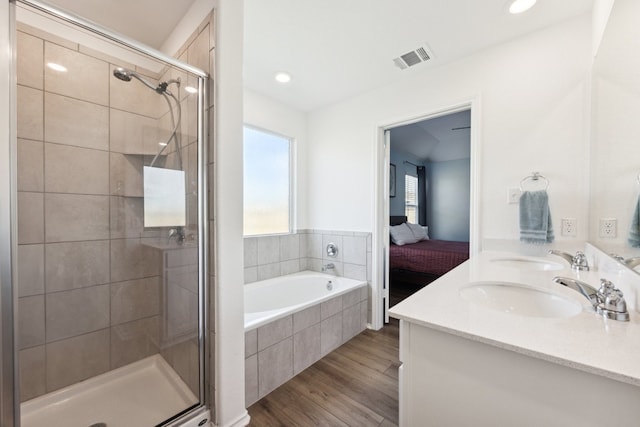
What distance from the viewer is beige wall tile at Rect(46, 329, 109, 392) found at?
153cm

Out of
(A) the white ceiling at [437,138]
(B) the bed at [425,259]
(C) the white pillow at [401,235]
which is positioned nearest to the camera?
(B) the bed at [425,259]

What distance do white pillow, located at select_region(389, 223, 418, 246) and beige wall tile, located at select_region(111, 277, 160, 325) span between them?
3421 millimetres

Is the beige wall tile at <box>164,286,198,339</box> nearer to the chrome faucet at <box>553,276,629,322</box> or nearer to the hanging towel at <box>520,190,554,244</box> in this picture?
the chrome faucet at <box>553,276,629,322</box>

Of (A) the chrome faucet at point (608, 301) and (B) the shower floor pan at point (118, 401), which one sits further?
(B) the shower floor pan at point (118, 401)

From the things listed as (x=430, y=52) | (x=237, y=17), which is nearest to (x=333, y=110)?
(x=430, y=52)

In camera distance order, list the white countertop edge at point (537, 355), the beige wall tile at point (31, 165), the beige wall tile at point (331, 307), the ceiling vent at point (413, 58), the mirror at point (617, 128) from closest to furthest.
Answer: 1. the white countertop edge at point (537, 355)
2. the mirror at point (617, 128)
3. the beige wall tile at point (31, 165)
4. the ceiling vent at point (413, 58)
5. the beige wall tile at point (331, 307)

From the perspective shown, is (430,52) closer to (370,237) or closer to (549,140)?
(549,140)

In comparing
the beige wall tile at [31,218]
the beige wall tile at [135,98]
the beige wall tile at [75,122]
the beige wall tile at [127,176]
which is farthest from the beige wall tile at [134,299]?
the beige wall tile at [135,98]

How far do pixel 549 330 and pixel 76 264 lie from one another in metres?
2.39

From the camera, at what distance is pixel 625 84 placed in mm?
1077

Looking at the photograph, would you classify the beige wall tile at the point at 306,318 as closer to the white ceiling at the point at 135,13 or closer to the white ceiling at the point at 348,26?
the white ceiling at the point at 348,26

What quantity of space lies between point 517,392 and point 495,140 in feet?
6.14

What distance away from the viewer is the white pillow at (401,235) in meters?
4.23

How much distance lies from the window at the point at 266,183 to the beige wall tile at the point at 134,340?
113cm
